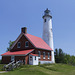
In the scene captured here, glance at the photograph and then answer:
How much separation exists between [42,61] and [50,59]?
4.47m

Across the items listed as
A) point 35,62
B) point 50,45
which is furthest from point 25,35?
point 50,45

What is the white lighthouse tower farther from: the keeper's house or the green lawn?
the green lawn

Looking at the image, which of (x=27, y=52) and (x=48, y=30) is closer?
(x=27, y=52)

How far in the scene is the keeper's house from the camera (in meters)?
25.2

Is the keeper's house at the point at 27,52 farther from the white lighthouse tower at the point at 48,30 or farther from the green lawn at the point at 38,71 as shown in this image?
the green lawn at the point at 38,71

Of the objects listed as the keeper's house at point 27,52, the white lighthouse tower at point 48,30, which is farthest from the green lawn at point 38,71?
the white lighthouse tower at point 48,30

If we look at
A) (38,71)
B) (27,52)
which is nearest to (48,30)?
(27,52)

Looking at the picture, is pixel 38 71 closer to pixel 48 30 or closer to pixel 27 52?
pixel 27 52

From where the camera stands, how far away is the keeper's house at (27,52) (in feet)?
82.7

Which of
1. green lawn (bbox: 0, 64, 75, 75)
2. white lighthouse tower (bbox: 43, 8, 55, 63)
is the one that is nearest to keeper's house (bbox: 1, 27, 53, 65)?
white lighthouse tower (bbox: 43, 8, 55, 63)

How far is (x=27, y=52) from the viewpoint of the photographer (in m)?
25.0

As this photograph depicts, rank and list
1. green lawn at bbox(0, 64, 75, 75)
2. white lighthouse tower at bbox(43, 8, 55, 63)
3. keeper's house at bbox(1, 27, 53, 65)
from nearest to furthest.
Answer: green lawn at bbox(0, 64, 75, 75)
keeper's house at bbox(1, 27, 53, 65)
white lighthouse tower at bbox(43, 8, 55, 63)

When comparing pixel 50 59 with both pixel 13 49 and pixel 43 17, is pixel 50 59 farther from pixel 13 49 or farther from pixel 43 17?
pixel 43 17

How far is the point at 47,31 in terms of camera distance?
119 feet
